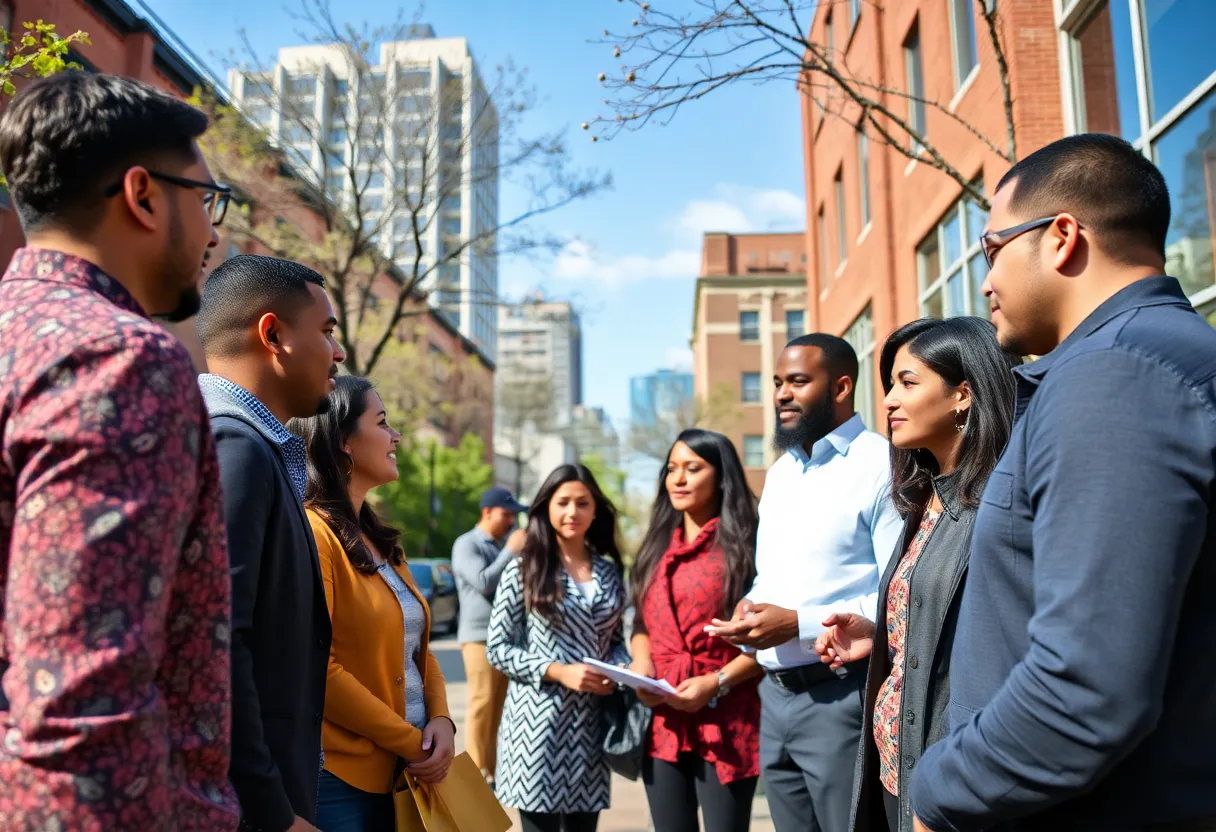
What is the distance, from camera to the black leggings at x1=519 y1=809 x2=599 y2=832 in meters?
4.57

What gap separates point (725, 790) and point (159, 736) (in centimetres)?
327

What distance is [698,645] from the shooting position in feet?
14.5

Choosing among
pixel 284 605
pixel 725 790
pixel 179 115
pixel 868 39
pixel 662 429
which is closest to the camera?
pixel 179 115

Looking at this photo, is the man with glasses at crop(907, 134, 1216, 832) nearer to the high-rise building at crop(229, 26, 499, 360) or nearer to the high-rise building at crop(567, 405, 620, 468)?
the high-rise building at crop(229, 26, 499, 360)

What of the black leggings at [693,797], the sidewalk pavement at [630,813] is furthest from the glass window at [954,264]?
the black leggings at [693,797]

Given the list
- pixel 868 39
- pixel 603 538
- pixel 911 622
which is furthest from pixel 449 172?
pixel 911 622

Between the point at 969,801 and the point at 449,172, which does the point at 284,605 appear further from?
the point at 449,172

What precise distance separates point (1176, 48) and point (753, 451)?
4415cm

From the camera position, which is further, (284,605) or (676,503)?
(676,503)

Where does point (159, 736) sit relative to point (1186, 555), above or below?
below

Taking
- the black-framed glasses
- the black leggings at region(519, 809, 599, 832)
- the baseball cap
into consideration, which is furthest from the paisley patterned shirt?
the baseball cap

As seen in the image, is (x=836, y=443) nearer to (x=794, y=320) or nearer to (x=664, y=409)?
(x=664, y=409)

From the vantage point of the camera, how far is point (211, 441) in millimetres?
1529

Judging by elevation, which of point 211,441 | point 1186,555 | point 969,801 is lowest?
point 969,801
